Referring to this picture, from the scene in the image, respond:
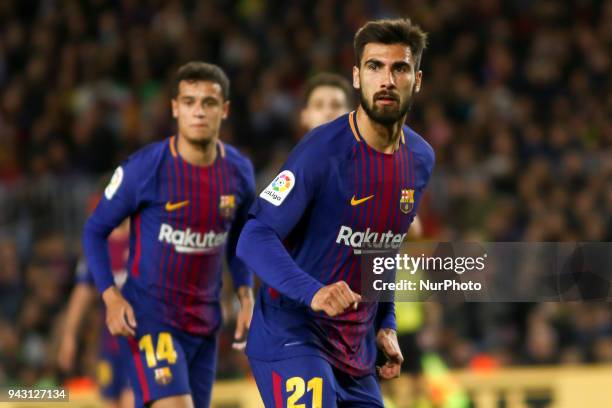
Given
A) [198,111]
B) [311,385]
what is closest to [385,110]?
[311,385]

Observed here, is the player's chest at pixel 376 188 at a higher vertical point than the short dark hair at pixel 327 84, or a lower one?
lower

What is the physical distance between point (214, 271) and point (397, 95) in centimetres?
200

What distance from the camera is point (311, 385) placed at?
438cm

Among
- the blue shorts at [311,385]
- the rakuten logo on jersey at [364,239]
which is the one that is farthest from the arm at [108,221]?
the rakuten logo on jersey at [364,239]

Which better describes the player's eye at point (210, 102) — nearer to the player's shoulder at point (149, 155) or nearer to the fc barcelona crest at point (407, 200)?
the player's shoulder at point (149, 155)

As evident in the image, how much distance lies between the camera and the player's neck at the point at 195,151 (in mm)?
5934

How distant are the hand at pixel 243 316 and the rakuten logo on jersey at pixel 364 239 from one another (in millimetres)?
1451

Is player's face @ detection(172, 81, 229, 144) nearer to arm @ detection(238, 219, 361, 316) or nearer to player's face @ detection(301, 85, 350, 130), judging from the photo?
player's face @ detection(301, 85, 350, 130)

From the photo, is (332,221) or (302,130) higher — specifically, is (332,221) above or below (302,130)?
below

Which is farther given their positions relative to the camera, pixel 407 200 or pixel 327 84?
pixel 327 84

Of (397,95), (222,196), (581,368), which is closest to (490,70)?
(581,368)

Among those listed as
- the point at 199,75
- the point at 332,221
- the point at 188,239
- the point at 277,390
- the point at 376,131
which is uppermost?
the point at 199,75

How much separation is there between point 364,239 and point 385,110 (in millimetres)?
540

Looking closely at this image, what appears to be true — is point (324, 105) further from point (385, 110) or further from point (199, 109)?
point (385, 110)
